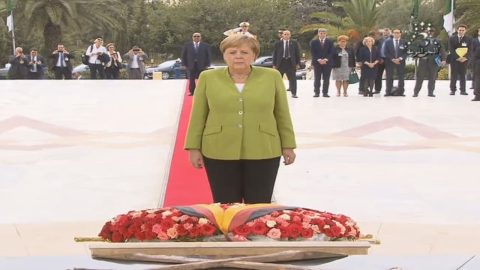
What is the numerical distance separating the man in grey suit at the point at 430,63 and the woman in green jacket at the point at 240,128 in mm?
12817

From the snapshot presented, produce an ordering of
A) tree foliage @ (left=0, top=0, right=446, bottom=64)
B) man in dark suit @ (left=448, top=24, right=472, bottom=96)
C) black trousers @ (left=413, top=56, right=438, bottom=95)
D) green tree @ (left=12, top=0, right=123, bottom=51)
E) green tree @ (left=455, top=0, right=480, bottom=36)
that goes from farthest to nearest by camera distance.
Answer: tree foliage @ (left=0, top=0, right=446, bottom=64) → green tree @ (left=12, top=0, right=123, bottom=51) → green tree @ (left=455, top=0, right=480, bottom=36) → man in dark suit @ (left=448, top=24, right=472, bottom=96) → black trousers @ (left=413, top=56, right=438, bottom=95)

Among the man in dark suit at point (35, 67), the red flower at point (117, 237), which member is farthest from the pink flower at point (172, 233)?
the man in dark suit at point (35, 67)

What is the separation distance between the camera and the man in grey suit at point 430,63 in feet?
54.5

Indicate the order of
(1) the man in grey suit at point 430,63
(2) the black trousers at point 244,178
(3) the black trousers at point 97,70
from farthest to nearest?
(3) the black trousers at point 97,70 < (1) the man in grey suit at point 430,63 < (2) the black trousers at point 244,178

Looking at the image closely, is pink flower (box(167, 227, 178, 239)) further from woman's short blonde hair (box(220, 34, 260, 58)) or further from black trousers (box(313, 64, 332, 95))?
black trousers (box(313, 64, 332, 95))

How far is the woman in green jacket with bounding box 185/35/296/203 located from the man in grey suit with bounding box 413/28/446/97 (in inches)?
505

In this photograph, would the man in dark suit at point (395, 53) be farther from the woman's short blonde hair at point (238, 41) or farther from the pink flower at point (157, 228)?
the pink flower at point (157, 228)

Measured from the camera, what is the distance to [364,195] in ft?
23.4

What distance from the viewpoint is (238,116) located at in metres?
4.30

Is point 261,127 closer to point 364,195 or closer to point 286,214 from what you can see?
point 286,214

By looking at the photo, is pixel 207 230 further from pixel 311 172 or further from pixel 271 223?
pixel 311 172

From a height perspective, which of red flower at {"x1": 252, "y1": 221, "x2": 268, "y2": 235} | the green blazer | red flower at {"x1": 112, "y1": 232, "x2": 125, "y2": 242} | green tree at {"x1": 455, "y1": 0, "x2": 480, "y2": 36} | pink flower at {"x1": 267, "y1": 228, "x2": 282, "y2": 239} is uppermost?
green tree at {"x1": 455, "y1": 0, "x2": 480, "y2": 36}

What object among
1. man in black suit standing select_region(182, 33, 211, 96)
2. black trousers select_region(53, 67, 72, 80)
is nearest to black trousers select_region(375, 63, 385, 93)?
man in black suit standing select_region(182, 33, 211, 96)

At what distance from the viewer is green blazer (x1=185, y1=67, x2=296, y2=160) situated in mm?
4273
